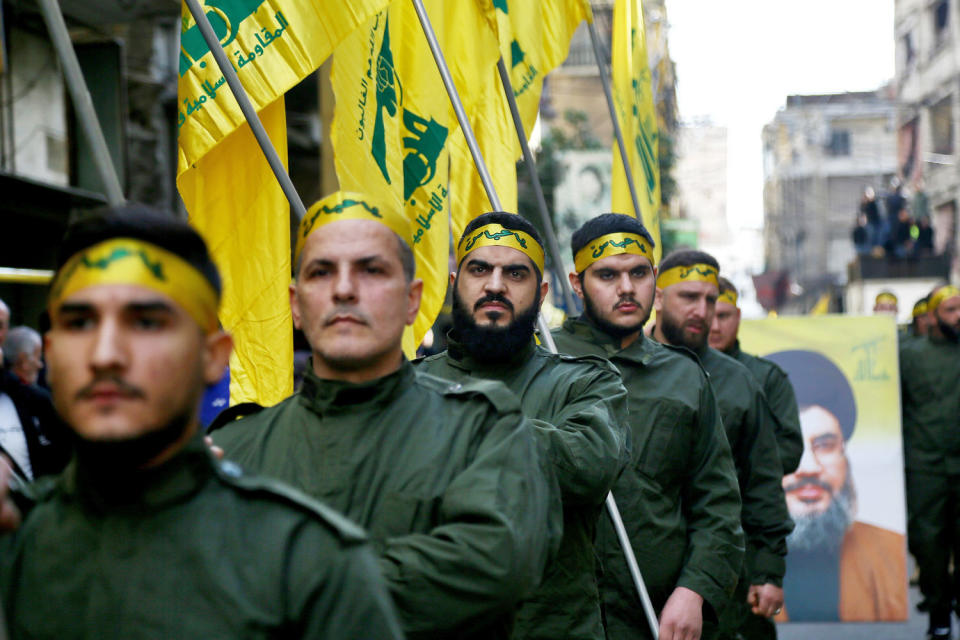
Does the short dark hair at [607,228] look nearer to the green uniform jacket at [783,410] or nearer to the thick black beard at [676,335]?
the thick black beard at [676,335]

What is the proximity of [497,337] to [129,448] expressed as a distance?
243 centimetres

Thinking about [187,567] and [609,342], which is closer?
[187,567]

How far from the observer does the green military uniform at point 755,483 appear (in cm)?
634

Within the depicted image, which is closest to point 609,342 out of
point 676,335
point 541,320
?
point 541,320

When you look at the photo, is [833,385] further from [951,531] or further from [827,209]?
[827,209]

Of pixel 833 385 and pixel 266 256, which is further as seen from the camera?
pixel 833 385

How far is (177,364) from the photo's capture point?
6.42ft

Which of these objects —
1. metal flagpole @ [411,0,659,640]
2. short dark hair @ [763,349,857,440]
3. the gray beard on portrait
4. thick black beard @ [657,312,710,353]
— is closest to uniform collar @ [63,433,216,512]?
metal flagpole @ [411,0,659,640]

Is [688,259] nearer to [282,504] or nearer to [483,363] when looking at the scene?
[483,363]

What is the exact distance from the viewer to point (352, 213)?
9.45ft

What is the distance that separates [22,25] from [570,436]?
12268 mm

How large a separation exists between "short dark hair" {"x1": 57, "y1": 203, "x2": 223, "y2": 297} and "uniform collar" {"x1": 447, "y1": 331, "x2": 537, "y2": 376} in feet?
7.48

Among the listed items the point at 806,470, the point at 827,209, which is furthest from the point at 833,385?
the point at 827,209

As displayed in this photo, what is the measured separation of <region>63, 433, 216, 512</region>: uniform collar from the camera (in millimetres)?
1962
